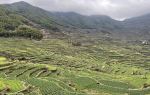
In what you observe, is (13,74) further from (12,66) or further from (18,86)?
(18,86)

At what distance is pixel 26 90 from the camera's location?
6419 cm

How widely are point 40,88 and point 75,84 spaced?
575 inches

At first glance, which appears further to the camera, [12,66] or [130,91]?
[12,66]

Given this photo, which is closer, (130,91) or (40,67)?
(130,91)

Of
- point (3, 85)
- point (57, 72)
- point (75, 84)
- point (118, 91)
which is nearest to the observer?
point (3, 85)

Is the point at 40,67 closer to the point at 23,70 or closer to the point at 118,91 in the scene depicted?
the point at 23,70

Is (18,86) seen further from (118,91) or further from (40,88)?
(118,91)

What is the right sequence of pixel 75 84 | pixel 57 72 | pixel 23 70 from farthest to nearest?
pixel 57 72 < pixel 23 70 < pixel 75 84

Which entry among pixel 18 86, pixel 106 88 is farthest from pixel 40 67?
pixel 18 86

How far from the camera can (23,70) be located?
297 feet

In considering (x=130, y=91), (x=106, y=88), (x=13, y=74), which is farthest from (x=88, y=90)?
(x=13, y=74)

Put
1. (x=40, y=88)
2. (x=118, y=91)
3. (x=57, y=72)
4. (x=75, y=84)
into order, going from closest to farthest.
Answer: (x=40, y=88) → (x=118, y=91) → (x=75, y=84) → (x=57, y=72)

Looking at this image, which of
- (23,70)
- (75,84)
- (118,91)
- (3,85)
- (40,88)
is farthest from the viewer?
(23,70)

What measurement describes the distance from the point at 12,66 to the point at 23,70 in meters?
3.14
